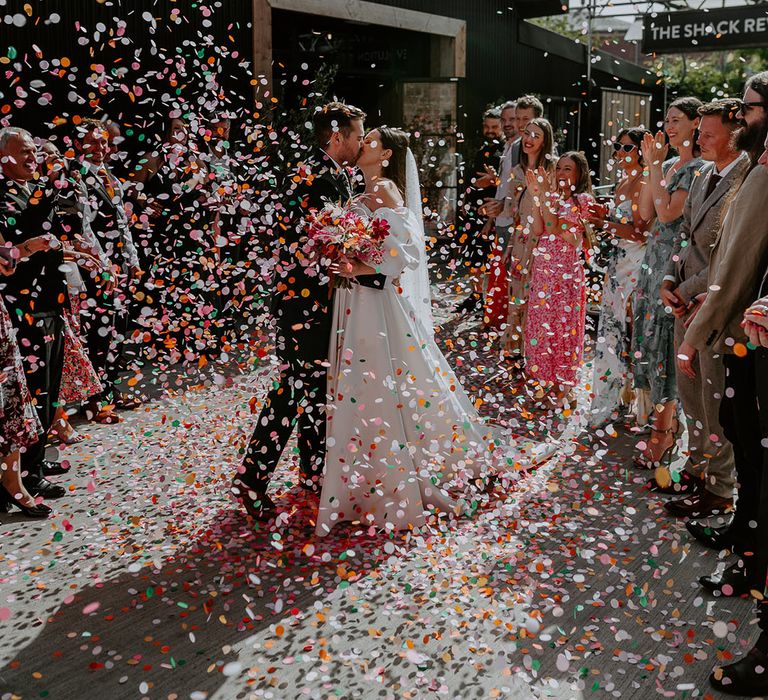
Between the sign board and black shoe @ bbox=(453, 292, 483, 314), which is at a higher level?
the sign board

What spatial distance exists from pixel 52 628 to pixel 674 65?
40.6 m

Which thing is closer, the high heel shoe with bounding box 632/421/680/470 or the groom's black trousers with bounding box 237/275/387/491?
the groom's black trousers with bounding box 237/275/387/491

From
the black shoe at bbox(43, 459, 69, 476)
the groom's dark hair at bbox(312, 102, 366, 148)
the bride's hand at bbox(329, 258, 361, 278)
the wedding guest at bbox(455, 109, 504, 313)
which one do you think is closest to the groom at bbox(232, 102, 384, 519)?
the groom's dark hair at bbox(312, 102, 366, 148)

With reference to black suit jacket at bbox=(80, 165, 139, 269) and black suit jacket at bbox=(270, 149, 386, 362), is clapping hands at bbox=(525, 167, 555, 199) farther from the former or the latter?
black suit jacket at bbox=(80, 165, 139, 269)

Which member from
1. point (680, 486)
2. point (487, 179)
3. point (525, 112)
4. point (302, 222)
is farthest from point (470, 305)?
point (302, 222)

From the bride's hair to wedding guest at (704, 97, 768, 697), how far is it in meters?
1.60

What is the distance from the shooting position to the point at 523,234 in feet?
22.2

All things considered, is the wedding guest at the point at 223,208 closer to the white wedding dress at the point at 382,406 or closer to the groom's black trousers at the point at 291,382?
the groom's black trousers at the point at 291,382

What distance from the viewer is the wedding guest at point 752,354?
289 cm

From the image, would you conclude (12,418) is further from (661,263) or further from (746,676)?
(661,263)

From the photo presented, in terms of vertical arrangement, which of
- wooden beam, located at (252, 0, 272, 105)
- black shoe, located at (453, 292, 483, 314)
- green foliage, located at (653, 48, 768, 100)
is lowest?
black shoe, located at (453, 292, 483, 314)

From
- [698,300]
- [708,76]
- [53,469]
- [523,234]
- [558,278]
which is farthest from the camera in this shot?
[708,76]

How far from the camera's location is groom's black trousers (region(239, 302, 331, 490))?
426 cm

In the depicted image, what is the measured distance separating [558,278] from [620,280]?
2.06ft
